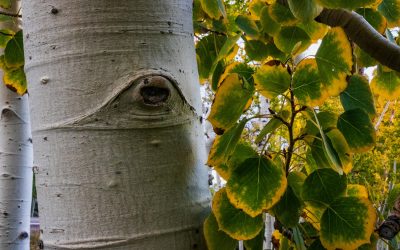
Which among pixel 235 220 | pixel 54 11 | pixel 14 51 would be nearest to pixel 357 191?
pixel 235 220

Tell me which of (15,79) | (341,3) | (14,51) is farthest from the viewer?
(15,79)

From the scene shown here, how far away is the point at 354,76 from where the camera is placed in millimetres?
478

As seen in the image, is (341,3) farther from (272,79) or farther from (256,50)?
(256,50)

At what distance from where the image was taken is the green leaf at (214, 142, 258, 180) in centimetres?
45

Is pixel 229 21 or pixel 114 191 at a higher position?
pixel 229 21

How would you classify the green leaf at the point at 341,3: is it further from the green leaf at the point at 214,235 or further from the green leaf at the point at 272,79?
the green leaf at the point at 214,235

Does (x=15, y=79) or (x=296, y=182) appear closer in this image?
(x=296, y=182)

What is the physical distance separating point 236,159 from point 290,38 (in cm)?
20

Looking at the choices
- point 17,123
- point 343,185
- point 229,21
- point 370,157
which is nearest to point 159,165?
point 343,185

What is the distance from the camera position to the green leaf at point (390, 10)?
0.53 metres

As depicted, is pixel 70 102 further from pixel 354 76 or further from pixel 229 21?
pixel 229 21

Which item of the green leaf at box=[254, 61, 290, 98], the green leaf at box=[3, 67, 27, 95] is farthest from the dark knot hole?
the green leaf at box=[3, 67, 27, 95]

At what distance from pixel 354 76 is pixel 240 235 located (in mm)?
244

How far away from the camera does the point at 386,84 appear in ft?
2.10
